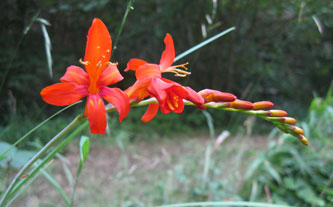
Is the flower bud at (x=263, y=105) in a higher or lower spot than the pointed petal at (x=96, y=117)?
lower

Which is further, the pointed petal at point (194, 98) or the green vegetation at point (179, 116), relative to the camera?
the green vegetation at point (179, 116)

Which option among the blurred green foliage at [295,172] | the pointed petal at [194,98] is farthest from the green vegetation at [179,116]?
the pointed petal at [194,98]

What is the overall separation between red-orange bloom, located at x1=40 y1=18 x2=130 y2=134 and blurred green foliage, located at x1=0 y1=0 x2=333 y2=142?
131 centimetres

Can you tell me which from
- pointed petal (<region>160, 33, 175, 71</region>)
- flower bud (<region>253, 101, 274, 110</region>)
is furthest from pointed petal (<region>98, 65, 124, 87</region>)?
flower bud (<region>253, 101, 274, 110</region>)

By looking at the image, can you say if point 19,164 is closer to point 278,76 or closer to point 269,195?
point 269,195

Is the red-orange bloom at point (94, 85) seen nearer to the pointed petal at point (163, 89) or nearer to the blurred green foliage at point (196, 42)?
the pointed petal at point (163, 89)

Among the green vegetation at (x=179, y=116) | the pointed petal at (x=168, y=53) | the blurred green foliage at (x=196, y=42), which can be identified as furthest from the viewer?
the blurred green foliage at (x=196, y=42)

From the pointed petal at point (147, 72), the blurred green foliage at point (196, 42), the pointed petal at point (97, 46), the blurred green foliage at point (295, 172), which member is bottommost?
the blurred green foliage at point (295, 172)

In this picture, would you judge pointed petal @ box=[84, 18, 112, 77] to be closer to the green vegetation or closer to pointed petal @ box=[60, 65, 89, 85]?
pointed petal @ box=[60, 65, 89, 85]

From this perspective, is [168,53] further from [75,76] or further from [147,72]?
[75,76]

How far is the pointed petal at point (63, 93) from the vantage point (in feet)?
1.40

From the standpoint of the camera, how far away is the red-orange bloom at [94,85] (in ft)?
1.46

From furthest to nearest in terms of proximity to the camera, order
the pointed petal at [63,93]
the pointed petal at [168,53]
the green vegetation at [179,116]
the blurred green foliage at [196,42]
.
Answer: the blurred green foliage at [196,42] < the green vegetation at [179,116] < the pointed petal at [168,53] < the pointed petal at [63,93]

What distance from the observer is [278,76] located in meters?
4.20
